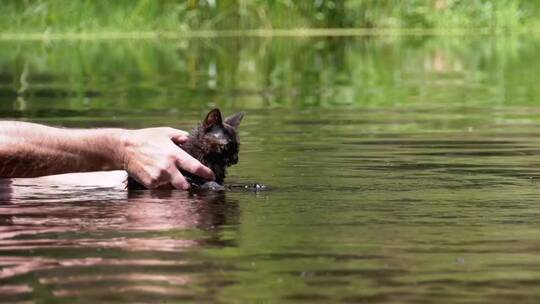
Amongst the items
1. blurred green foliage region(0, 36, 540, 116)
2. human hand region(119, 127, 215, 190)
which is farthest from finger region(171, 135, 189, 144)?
blurred green foliage region(0, 36, 540, 116)

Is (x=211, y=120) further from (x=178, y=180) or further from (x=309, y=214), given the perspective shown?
(x=309, y=214)

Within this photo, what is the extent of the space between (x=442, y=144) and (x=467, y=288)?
17.9ft

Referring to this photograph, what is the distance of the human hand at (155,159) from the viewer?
22.2ft

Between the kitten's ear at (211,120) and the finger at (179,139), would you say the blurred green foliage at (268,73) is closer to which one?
the kitten's ear at (211,120)

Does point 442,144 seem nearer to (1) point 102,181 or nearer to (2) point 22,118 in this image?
(1) point 102,181

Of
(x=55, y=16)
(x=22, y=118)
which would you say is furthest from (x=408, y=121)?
(x=55, y=16)

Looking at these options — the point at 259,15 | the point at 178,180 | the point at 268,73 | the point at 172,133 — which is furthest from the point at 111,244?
the point at 259,15

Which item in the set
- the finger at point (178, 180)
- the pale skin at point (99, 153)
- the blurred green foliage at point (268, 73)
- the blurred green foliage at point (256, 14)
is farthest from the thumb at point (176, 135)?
the blurred green foliage at point (256, 14)

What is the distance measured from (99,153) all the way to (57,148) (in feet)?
0.65

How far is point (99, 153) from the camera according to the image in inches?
275

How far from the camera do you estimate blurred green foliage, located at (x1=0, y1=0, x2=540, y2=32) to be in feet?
96.8

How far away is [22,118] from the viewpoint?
1284 centimetres

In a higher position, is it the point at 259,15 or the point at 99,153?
the point at 259,15

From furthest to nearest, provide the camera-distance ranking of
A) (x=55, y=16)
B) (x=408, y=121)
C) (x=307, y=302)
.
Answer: (x=55, y=16)
(x=408, y=121)
(x=307, y=302)
